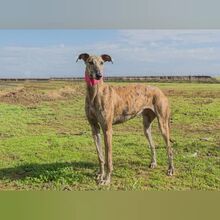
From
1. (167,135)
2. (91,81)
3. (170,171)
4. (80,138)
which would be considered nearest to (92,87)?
(91,81)

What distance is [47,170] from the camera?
4535 mm

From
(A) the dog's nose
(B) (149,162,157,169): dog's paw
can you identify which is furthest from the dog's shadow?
(A) the dog's nose

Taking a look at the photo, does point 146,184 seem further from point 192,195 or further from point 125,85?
point 125,85

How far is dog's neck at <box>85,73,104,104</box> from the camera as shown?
420 cm

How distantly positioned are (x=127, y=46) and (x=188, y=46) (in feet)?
1.95

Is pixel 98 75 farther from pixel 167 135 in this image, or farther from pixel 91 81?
pixel 167 135

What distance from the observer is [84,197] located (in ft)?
13.8

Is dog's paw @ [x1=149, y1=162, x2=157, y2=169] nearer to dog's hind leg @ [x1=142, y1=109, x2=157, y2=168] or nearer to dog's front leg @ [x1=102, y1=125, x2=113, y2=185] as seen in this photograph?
dog's hind leg @ [x1=142, y1=109, x2=157, y2=168]

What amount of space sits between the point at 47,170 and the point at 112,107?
890 mm

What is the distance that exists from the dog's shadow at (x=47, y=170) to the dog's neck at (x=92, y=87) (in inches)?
29.1

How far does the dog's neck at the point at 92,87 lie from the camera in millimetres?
4195

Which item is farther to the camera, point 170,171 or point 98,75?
point 170,171

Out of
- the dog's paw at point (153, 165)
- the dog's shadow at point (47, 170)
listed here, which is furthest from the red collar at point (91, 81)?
the dog's paw at point (153, 165)

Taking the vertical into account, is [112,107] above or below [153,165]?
above
